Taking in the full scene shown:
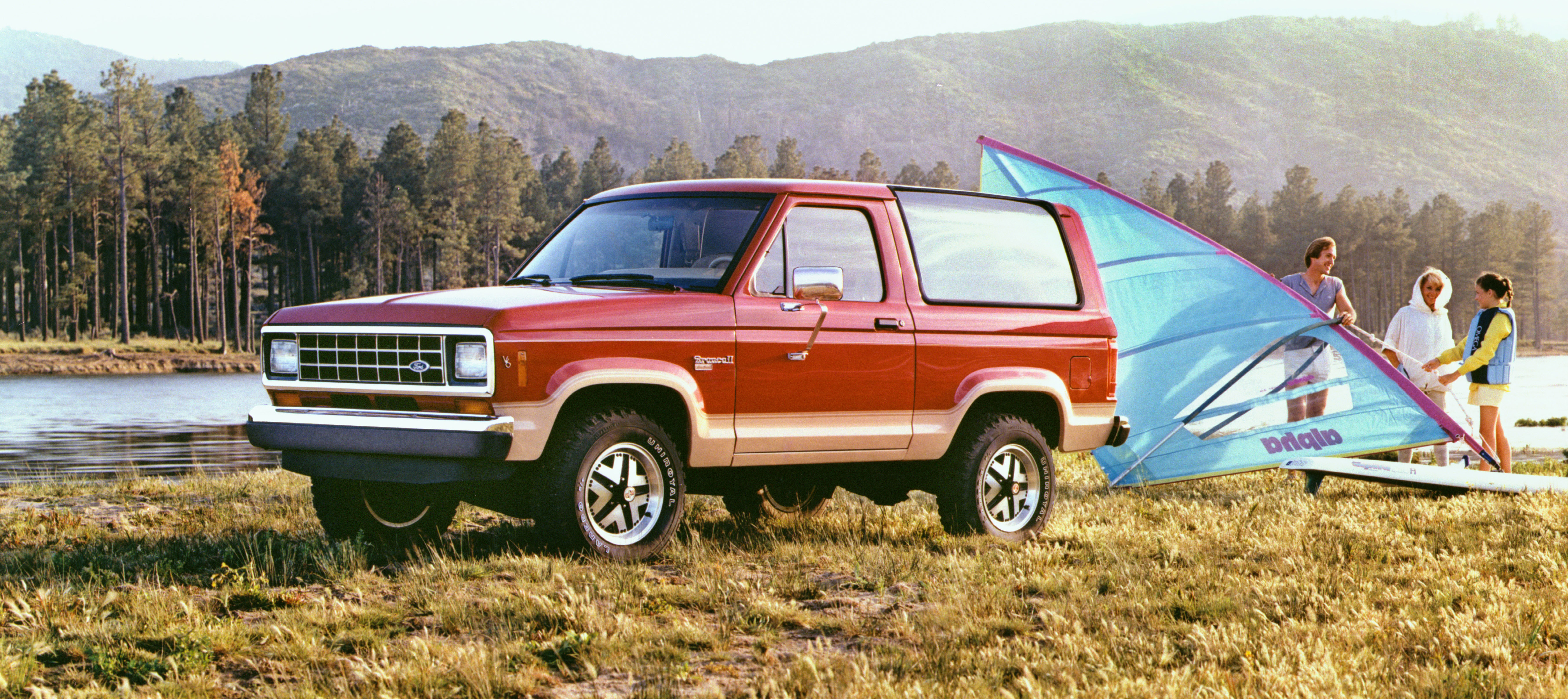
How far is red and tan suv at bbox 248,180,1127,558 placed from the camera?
22.2 ft

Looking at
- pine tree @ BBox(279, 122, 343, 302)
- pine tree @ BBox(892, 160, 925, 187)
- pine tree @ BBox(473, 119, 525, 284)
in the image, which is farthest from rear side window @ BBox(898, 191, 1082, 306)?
pine tree @ BBox(892, 160, 925, 187)

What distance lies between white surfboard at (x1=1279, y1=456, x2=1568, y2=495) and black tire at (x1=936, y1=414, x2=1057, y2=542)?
2920 mm

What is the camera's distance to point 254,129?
106938 millimetres

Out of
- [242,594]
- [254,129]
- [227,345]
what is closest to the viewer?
[242,594]

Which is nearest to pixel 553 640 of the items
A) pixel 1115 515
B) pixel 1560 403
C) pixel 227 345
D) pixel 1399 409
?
pixel 1115 515

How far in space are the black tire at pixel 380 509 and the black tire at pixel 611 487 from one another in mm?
1086

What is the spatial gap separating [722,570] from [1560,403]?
3313 centimetres

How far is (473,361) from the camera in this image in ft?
21.7

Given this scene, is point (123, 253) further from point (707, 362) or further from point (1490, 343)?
point (707, 362)

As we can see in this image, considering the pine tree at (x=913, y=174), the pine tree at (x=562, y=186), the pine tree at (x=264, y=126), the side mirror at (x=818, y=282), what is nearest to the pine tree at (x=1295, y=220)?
the pine tree at (x=913, y=174)

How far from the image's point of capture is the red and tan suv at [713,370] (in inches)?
266

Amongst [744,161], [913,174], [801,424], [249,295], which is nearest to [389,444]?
[801,424]

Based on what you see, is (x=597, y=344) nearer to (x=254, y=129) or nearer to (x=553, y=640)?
(x=553, y=640)

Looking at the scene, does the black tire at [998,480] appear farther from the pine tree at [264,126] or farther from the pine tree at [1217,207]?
the pine tree at [1217,207]
